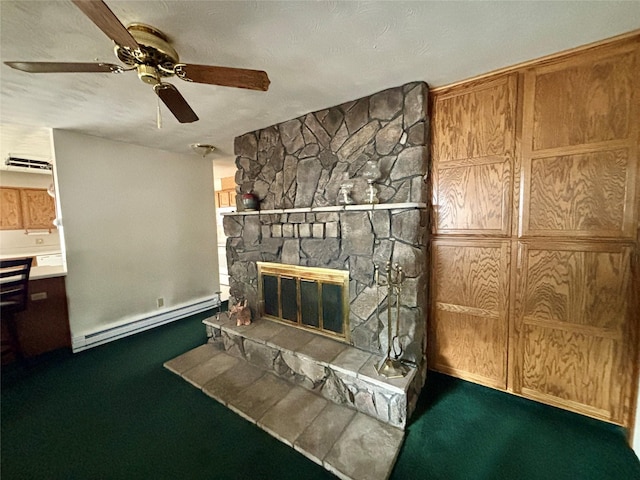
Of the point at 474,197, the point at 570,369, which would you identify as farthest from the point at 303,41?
the point at 570,369

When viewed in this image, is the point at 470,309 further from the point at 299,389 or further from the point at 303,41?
the point at 303,41

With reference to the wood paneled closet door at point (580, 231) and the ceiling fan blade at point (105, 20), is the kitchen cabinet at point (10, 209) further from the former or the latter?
the wood paneled closet door at point (580, 231)

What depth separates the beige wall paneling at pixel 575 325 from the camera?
1538 mm

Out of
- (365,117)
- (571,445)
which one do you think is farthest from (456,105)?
(571,445)

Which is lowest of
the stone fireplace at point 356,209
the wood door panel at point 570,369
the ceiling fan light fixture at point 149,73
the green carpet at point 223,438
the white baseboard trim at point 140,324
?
the green carpet at point 223,438

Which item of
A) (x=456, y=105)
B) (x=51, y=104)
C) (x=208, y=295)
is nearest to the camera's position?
(x=456, y=105)

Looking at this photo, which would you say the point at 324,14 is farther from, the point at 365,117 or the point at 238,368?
the point at 238,368

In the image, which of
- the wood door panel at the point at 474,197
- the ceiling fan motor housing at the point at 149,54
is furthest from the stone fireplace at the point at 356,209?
the ceiling fan motor housing at the point at 149,54

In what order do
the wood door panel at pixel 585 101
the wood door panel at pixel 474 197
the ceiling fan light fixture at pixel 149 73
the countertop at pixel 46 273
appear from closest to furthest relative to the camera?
the ceiling fan light fixture at pixel 149 73 → the wood door panel at pixel 585 101 → the wood door panel at pixel 474 197 → the countertop at pixel 46 273

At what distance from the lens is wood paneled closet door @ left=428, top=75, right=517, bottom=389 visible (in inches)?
70.4

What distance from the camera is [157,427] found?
171cm

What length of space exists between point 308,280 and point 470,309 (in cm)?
139

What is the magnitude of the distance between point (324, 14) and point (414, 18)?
449 mm

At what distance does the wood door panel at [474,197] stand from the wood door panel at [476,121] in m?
0.10
